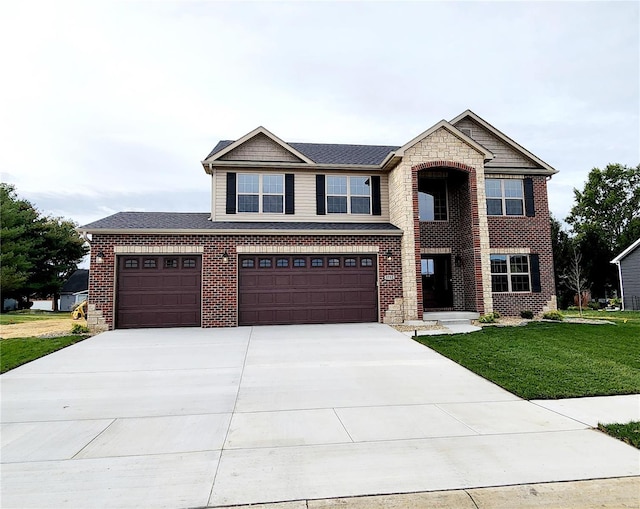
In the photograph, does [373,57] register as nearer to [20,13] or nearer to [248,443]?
[20,13]

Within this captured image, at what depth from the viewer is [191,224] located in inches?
531

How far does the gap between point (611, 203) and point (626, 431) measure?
135 ft

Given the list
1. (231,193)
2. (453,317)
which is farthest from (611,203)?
(231,193)

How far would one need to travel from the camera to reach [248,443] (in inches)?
161

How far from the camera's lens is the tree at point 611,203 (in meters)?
35.9

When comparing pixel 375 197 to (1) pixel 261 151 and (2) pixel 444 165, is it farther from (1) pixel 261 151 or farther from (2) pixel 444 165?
(1) pixel 261 151

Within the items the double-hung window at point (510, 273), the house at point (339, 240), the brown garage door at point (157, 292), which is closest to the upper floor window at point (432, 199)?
the house at point (339, 240)

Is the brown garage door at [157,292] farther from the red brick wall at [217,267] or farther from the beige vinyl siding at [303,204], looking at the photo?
the beige vinyl siding at [303,204]

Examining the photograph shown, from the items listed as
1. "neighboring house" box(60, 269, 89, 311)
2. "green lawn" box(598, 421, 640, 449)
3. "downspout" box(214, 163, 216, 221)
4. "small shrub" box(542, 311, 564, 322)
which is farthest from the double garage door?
"neighboring house" box(60, 269, 89, 311)

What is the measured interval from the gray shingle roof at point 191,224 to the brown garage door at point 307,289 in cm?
107

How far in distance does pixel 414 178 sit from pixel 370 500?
1212 cm

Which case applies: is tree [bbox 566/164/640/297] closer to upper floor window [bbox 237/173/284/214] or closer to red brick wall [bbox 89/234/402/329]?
red brick wall [bbox 89/234/402/329]

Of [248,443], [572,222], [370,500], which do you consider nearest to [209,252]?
[248,443]

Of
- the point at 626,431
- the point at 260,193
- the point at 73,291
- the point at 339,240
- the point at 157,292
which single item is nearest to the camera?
the point at 626,431
